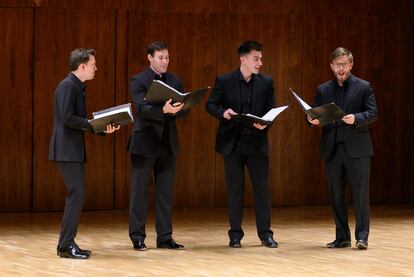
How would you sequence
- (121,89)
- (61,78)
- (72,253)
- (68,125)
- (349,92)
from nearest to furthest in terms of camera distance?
(68,125) < (72,253) < (349,92) < (61,78) < (121,89)

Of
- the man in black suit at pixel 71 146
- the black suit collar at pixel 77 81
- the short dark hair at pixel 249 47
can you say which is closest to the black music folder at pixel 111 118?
the man in black suit at pixel 71 146

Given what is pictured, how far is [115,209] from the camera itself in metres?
8.51

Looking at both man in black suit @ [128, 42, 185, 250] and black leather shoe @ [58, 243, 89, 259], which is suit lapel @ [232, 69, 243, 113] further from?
Answer: black leather shoe @ [58, 243, 89, 259]

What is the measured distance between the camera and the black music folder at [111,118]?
17.9ft

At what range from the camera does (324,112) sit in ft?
19.2

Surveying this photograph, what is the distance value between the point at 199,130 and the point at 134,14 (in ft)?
4.35

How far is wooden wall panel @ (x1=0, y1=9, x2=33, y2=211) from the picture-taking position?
26.8 feet

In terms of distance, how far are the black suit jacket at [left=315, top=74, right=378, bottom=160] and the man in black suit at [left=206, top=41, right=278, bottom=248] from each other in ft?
1.44

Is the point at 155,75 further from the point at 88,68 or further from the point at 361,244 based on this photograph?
the point at 361,244

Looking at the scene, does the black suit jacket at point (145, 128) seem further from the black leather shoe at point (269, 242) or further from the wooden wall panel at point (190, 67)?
the wooden wall panel at point (190, 67)

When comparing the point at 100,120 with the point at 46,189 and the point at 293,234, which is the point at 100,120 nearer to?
the point at 293,234

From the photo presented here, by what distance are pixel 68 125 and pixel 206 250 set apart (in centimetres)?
137

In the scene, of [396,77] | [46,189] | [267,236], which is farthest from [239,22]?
[267,236]

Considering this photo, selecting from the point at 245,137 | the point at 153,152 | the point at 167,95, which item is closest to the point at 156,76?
the point at 167,95
